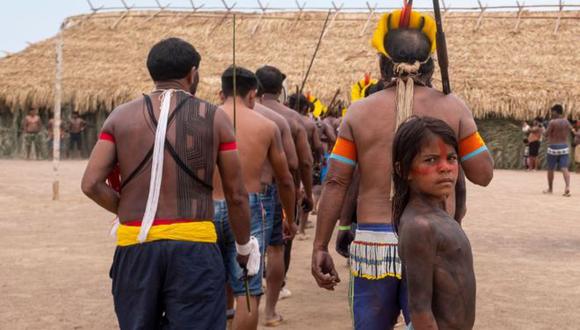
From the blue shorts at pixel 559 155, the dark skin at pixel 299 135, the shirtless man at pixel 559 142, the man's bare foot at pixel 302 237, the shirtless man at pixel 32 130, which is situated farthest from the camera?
the shirtless man at pixel 32 130

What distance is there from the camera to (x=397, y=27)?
11.7 ft

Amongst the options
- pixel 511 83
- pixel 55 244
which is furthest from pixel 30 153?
pixel 55 244

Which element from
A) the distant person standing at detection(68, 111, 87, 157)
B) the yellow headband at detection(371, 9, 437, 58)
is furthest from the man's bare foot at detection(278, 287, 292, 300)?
the distant person standing at detection(68, 111, 87, 157)

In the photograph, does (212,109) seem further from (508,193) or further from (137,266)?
(508,193)

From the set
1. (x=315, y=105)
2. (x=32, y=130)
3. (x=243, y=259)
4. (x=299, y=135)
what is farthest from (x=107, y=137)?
(x=32, y=130)

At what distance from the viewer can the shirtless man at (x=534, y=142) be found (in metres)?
23.7

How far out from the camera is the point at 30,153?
28281 millimetres

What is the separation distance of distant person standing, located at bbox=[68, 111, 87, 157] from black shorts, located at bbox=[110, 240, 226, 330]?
25.1m

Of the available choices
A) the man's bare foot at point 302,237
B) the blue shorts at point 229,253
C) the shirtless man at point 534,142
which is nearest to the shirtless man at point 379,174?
the blue shorts at point 229,253

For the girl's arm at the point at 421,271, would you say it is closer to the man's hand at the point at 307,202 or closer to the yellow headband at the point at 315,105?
the man's hand at the point at 307,202

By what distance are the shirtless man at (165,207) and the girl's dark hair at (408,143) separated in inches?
34.1

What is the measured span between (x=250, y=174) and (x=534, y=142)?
20.4 m

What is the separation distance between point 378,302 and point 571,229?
819cm

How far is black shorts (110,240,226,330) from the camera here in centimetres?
321
